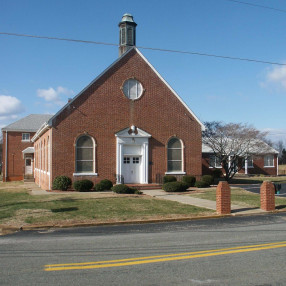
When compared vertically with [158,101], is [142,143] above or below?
below

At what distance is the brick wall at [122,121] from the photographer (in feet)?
80.4

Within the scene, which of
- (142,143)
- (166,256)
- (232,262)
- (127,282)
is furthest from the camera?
(142,143)

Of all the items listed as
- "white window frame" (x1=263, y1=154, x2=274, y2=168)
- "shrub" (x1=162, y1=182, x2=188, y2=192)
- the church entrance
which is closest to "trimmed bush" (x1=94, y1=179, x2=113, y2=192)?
the church entrance

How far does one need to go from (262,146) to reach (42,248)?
102 ft

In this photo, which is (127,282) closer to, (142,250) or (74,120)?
(142,250)

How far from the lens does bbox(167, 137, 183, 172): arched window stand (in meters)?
27.0

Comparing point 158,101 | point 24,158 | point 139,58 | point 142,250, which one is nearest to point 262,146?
point 158,101

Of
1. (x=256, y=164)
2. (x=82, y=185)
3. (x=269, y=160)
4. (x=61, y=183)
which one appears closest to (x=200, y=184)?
(x=82, y=185)

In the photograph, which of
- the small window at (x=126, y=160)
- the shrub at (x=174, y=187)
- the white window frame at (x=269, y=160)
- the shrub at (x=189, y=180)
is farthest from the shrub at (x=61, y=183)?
the white window frame at (x=269, y=160)

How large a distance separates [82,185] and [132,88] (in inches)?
312

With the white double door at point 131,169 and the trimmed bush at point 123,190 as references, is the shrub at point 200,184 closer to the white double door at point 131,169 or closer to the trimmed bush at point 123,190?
the white double door at point 131,169

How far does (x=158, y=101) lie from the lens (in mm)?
26828

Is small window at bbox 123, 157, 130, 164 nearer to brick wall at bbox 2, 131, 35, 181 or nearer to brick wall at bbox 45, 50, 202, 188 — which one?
brick wall at bbox 45, 50, 202, 188

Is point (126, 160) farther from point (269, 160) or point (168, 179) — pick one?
point (269, 160)
